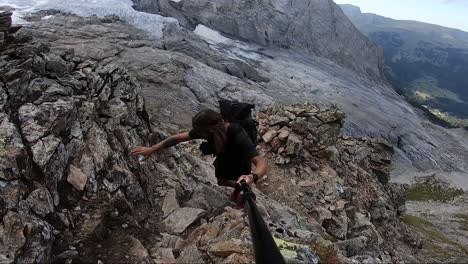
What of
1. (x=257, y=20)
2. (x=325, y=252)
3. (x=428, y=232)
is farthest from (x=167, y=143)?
(x=257, y=20)

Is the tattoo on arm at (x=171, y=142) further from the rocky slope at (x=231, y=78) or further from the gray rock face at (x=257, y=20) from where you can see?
the gray rock face at (x=257, y=20)

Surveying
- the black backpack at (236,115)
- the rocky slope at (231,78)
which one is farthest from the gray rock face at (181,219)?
the rocky slope at (231,78)

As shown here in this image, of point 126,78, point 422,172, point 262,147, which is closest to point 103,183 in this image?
point 126,78

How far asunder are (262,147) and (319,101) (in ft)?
347

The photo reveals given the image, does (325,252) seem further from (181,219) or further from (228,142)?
(228,142)

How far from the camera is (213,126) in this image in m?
8.58

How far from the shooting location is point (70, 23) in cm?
11956

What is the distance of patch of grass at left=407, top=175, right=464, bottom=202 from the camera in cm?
10131

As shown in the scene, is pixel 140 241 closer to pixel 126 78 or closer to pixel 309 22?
pixel 126 78

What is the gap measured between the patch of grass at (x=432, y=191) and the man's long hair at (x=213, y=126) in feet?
324

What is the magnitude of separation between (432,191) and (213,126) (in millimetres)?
112321

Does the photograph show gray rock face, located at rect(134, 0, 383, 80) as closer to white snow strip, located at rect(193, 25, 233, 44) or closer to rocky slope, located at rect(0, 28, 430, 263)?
white snow strip, located at rect(193, 25, 233, 44)

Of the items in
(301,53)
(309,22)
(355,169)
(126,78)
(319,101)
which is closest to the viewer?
(126,78)

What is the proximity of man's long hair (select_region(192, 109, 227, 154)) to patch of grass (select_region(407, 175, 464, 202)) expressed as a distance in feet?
324
